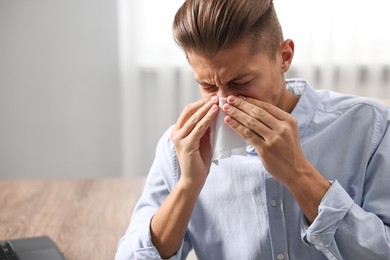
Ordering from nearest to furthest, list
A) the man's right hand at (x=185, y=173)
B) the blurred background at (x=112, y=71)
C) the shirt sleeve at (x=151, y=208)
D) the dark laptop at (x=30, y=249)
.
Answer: the man's right hand at (x=185, y=173)
the shirt sleeve at (x=151, y=208)
the dark laptop at (x=30, y=249)
the blurred background at (x=112, y=71)

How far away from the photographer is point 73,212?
2.09 meters

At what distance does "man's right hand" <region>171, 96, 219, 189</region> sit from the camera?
1.51 meters

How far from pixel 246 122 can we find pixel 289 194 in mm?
242

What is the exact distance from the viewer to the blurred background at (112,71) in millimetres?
3643

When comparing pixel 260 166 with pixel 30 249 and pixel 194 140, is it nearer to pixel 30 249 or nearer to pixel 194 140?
pixel 194 140

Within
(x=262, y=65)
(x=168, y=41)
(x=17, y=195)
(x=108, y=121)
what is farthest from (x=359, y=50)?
(x=262, y=65)

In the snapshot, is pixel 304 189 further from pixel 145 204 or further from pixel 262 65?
pixel 145 204

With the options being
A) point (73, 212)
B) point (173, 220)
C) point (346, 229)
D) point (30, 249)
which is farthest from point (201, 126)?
point (73, 212)

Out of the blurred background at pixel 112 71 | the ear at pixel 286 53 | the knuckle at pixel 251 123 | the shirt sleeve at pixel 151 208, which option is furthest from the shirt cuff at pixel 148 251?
the blurred background at pixel 112 71

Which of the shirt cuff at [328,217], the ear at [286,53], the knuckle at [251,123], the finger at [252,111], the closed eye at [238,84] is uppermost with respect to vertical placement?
the ear at [286,53]

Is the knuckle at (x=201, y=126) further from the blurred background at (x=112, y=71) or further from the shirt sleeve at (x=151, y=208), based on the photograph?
the blurred background at (x=112, y=71)

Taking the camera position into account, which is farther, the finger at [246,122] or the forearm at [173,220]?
the forearm at [173,220]

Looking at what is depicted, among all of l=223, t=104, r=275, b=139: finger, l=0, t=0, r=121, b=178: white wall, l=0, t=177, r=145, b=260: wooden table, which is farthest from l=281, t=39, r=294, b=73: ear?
l=0, t=0, r=121, b=178: white wall

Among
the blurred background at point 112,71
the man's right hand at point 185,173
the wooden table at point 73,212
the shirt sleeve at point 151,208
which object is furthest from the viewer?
the blurred background at point 112,71
